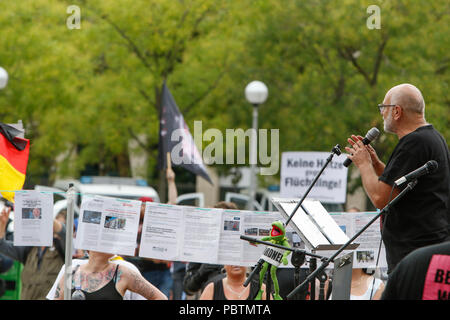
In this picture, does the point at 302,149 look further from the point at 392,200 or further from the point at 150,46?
the point at 392,200

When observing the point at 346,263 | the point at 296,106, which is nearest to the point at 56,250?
the point at 346,263

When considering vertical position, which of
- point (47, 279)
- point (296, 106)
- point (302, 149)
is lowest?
point (47, 279)

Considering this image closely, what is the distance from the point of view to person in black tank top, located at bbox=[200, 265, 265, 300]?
603cm

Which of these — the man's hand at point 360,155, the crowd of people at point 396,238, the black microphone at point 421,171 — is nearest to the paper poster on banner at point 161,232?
the crowd of people at point 396,238

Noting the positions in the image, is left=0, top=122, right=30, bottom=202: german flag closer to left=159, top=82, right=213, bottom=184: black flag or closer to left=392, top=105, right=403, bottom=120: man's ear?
left=159, top=82, right=213, bottom=184: black flag

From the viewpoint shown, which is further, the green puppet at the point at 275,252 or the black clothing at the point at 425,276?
the green puppet at the point at 275,252

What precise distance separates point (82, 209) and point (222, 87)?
1507cm

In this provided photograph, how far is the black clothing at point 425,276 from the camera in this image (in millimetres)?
2658

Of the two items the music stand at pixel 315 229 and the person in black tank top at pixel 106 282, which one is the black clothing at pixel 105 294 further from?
the music stand at pixel 315 229

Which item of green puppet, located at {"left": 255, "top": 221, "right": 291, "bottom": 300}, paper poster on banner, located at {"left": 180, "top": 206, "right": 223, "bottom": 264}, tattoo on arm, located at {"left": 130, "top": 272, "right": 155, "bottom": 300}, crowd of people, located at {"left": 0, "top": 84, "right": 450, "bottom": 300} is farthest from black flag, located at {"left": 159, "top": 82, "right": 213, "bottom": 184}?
green puppet, located at {"left": 255, "top": 221, "right": 291, "bottom": 300}

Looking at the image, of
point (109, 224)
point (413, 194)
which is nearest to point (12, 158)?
point (109, 224)

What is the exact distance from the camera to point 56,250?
793 centimetres

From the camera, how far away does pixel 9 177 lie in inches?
235

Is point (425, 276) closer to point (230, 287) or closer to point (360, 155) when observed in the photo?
point (360, 155)
